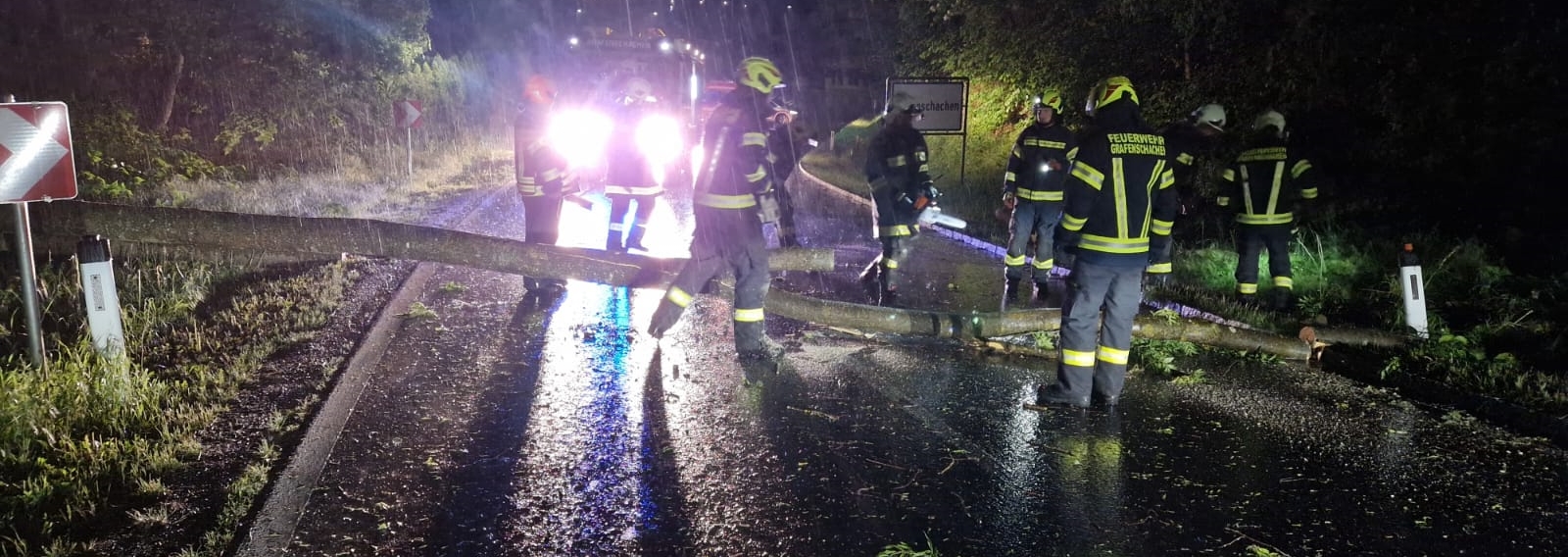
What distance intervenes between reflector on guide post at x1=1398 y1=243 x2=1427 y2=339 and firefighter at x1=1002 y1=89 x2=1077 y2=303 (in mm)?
2340

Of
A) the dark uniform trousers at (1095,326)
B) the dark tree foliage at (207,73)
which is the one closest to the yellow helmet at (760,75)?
the dark uniform trousers at (1095,326)

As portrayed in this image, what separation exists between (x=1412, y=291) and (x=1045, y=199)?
2625 millimetres

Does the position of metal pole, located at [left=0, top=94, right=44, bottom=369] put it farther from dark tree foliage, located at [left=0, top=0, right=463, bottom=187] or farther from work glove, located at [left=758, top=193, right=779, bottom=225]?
dark tree foliage, located at [left=0, top=0, right=463, bottom=187]

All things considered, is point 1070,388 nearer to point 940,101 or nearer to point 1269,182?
point 1269,182

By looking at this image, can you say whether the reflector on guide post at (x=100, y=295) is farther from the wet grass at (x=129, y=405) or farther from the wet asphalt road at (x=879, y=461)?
the wet asphalt road at (x=879, y=461)

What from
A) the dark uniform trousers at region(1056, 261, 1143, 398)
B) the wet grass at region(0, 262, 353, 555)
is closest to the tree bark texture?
the wet grass at region(0, 262, 353, 555)

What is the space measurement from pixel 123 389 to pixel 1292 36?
35.1 feet

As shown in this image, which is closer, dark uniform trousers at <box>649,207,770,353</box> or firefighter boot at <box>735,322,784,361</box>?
dark uniform trousers at <box>649,207,770,353</box>

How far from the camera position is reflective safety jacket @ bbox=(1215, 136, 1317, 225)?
23.0 feet

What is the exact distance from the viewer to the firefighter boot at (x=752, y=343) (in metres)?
5.77

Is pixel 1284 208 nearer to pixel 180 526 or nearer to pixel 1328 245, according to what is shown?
pixel 1328 245

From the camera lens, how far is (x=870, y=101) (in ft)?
127

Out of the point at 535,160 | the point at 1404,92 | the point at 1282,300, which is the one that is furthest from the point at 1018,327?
the point at 1404,92

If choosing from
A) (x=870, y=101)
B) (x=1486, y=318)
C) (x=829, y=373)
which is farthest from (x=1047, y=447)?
(x=870, y=101)
